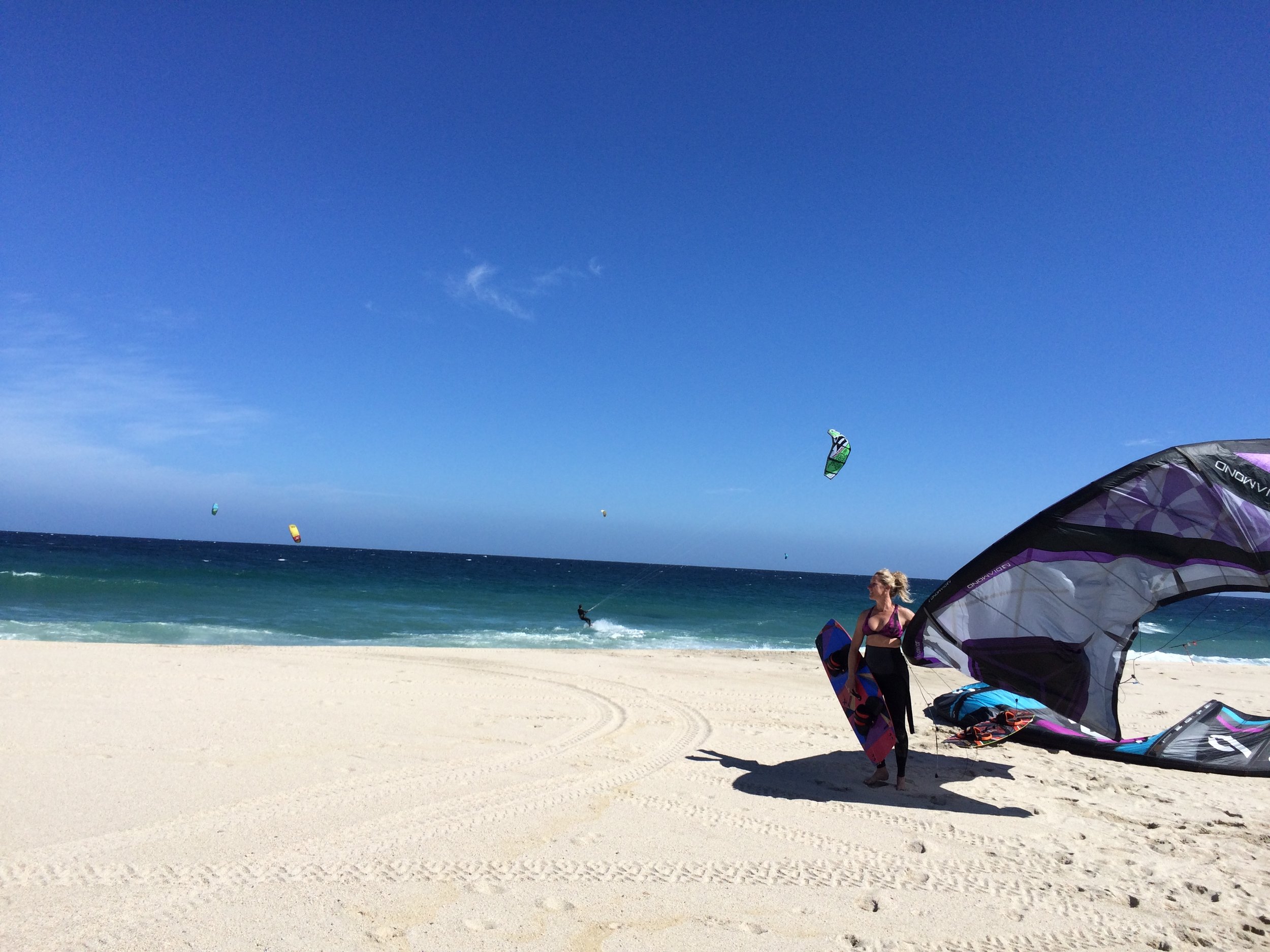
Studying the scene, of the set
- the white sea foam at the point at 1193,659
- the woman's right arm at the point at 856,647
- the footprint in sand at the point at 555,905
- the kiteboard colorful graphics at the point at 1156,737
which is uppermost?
the woman's right arm at the point at 856,647

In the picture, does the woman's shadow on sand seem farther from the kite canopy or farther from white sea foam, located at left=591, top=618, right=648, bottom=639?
white sea foam, located at left=591, top=618, right=648, bottom=639

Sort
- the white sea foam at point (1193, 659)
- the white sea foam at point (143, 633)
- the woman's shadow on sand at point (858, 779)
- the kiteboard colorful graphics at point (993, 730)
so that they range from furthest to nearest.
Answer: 1. the white sea foam at point (1193, 659)
2. the white sea foam at point (143, 633)
3. the kiteboard colorful graphics at point (993, 730)
4. the woman's shadow on sand at point (858, 779)

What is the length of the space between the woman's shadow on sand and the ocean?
2861 mm

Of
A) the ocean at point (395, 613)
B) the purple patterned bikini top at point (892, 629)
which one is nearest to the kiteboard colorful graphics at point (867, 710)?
the purple patterned bikini top at point (892, 629)

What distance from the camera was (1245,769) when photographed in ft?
17.1

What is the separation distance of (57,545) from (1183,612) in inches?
4141

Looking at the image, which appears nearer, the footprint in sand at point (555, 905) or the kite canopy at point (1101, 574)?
the footprint in sand at point (555, 905)

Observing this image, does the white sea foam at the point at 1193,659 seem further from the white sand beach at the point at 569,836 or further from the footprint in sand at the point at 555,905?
the footprint in sand at the point at 555,905

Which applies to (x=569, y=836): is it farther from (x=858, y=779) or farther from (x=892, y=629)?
(x=892, y=629)

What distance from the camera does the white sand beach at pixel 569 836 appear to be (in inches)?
111

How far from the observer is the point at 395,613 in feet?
71.3

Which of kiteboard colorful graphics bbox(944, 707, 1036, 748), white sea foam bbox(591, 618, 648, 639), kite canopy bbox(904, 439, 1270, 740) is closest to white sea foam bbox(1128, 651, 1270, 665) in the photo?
kiteboard colorful graphics bbox(944, 707, 1036, 748)

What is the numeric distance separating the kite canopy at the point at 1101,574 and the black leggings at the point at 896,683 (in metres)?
0.15

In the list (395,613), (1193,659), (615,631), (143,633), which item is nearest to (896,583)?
(143,633)
